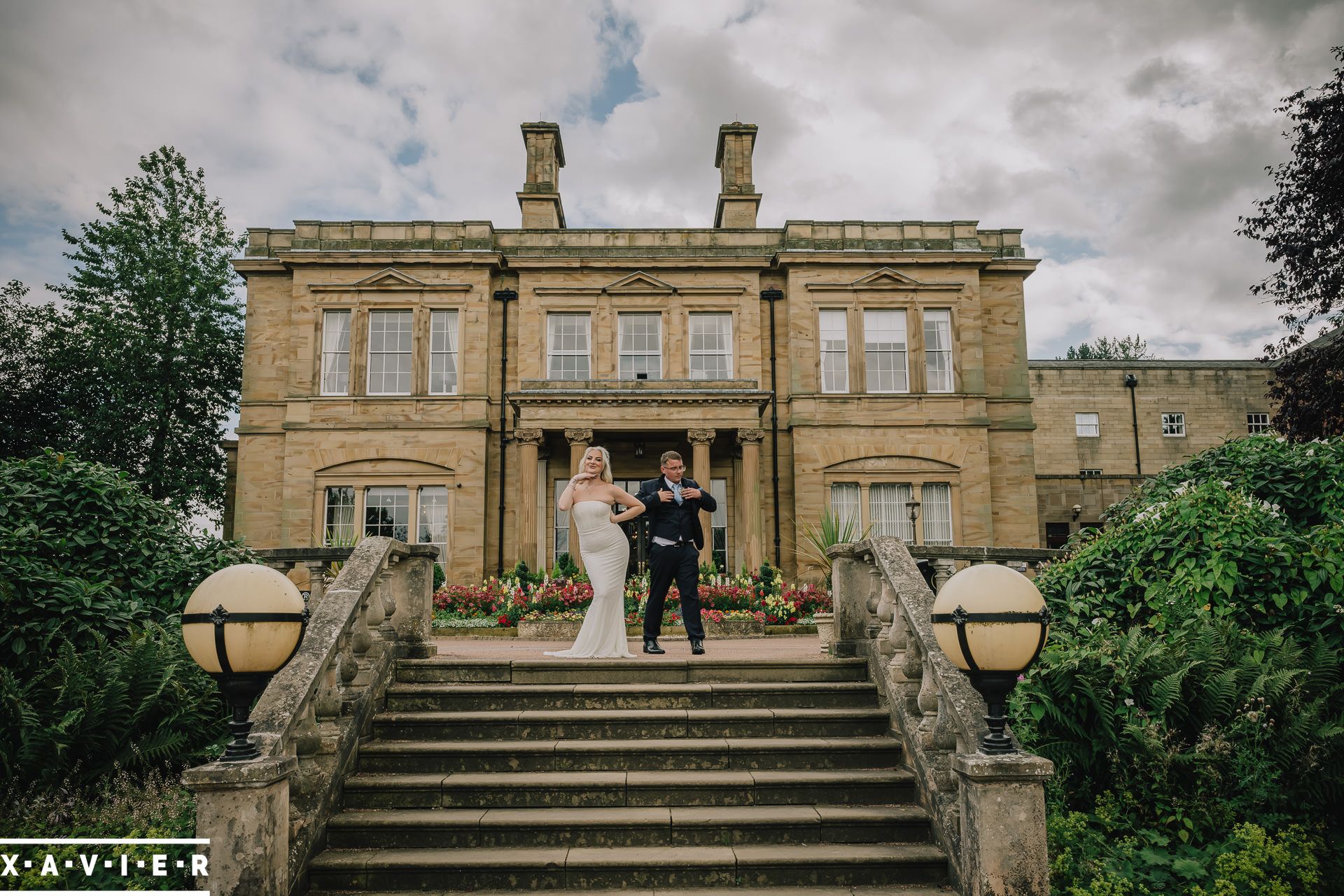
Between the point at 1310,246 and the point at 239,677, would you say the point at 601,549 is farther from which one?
the point at 1310,246

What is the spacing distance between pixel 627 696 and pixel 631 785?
0.90m

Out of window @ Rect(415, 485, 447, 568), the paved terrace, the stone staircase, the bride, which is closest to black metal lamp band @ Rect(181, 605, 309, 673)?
the stone staircase

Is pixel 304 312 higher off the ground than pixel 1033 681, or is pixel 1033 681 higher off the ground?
pixel 304 312

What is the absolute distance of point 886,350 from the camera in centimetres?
2247

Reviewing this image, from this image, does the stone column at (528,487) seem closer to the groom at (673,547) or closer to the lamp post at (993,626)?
the groom at (673,547)

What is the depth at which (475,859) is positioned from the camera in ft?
15.8

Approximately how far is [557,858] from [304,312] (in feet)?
66.1

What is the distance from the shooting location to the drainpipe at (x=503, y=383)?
70.5 ft

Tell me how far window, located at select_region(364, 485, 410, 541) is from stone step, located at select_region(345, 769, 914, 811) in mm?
16737

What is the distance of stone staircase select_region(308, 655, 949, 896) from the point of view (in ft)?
15.8

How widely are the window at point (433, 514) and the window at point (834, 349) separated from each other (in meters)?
10.1

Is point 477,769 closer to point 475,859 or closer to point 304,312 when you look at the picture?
point 475,859

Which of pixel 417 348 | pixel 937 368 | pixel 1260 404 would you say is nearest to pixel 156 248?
pixel 417 348

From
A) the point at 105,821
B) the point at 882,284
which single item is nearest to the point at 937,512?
the point at 882,284
